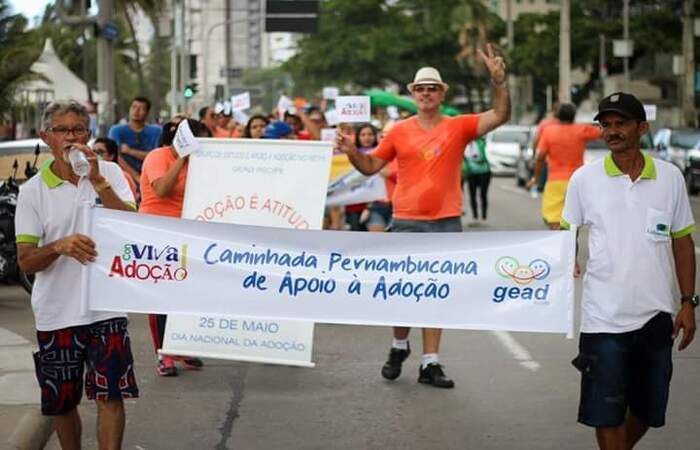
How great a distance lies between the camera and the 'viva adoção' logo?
6551 mm

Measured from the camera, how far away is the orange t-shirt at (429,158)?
9141 mm

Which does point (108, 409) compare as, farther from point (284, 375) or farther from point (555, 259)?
point (284, 375)

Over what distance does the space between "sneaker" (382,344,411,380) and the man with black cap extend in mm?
3578

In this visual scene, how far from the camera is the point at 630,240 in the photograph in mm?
5820

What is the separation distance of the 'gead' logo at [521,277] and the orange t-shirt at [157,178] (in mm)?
3528

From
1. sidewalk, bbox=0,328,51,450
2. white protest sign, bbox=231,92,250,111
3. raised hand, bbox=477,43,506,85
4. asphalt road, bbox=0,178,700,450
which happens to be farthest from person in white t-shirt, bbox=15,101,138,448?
white protest sign, bbox=231,92,250,111

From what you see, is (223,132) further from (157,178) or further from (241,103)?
(157,178)

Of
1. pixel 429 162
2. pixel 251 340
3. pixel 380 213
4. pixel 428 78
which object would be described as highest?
pixel 428 78

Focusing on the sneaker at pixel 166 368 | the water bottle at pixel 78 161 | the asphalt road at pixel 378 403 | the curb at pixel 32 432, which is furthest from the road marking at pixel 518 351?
the water bottle at pixel 78 161

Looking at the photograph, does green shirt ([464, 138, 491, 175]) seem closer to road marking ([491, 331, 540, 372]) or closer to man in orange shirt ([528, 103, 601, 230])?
man in orange shirt ([528, 103, 601, 230])

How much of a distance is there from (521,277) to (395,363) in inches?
120

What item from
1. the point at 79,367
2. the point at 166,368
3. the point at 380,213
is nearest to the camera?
the point at 79,367

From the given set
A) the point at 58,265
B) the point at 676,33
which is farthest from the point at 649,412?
the point at 676,33

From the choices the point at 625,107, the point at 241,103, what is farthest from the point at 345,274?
the point at 241,103
